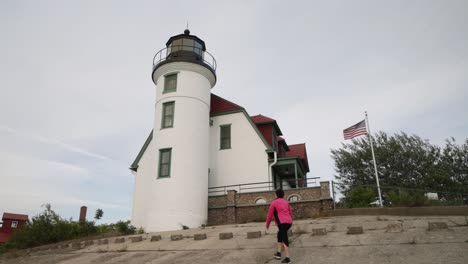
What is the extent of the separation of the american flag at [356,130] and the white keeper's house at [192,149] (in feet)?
11.0

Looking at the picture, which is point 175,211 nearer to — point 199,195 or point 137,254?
point 199,195

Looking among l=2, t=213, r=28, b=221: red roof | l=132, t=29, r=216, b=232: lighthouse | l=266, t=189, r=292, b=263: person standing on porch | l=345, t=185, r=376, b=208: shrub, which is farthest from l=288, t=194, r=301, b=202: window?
l=2, t=213, r=28, b=221: red roof

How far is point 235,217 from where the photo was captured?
64.5 ft

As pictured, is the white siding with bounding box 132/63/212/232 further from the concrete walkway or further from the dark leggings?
the dark leggings

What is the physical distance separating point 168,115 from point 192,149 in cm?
274

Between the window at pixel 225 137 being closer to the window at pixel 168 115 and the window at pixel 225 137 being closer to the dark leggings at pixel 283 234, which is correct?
the window at pixel 168 115

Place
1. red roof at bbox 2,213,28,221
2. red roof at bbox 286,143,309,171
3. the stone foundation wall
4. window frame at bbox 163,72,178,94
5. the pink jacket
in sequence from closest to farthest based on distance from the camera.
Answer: the pink jacket < the stone foundation wall < window frame at bbox 163,72,178,94 < red roof at bbox 286,143,309,171 < red roof at bbox 2,213,28,221

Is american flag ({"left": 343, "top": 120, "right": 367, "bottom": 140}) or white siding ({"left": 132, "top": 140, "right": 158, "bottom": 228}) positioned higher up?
american flag ({"left": 343, "top": 120, "right": 367, "bottom": 140})

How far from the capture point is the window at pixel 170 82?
859 inches

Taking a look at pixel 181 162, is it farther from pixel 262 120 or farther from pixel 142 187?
pixel 262 120

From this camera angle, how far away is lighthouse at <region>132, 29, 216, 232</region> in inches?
747

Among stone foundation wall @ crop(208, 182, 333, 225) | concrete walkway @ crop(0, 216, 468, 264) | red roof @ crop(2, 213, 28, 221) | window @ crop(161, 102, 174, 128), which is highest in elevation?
window @ crop(161, 102, 174, 128)

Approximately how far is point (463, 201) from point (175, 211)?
1381 centimetres

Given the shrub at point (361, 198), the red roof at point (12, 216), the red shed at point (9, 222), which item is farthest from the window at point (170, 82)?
the red roof at point (12, 216)
